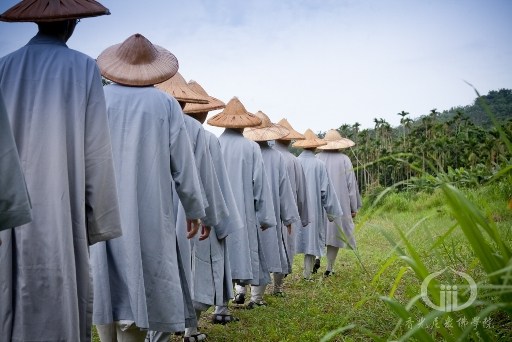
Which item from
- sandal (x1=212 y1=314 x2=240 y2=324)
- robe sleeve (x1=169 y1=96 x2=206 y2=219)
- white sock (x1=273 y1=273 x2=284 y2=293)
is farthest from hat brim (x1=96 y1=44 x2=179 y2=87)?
white sock (x1=273 y1=273 x2=284 y2=293)

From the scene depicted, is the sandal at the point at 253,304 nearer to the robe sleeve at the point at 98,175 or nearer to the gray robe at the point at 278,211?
the gray robe at the point at 278,211

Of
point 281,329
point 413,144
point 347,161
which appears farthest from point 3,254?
point 413,144

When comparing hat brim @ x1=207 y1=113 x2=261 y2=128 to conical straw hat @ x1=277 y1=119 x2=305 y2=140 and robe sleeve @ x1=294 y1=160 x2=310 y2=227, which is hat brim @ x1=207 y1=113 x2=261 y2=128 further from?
conical straw hat @ x1=277 y1=119 x2=305 y2=140

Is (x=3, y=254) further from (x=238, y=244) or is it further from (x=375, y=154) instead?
(x=375, y=154)

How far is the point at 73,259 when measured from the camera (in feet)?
8.41

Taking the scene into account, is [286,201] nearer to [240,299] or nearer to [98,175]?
[240,299]

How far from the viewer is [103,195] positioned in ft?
9.09

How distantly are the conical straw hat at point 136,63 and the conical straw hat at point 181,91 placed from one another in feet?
1.90

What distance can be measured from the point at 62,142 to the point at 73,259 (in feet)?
1.83

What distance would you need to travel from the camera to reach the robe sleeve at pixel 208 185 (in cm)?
414

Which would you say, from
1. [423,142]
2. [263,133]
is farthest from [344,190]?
[423,142]

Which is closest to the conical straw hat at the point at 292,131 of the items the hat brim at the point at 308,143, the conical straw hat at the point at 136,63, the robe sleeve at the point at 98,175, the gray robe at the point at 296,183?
the hat brim at the point at 308,143

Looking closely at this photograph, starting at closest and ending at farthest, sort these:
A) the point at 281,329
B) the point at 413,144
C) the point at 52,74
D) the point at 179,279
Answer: the point at 52,74 → the point at 179,279 → the point at 281,329 → the point at 413,144

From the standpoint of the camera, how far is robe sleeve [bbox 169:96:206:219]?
3.61 meters
